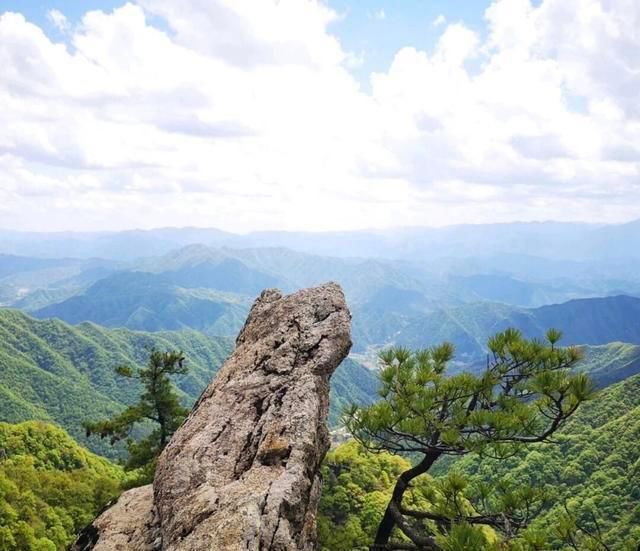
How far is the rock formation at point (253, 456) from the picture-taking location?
682 cm

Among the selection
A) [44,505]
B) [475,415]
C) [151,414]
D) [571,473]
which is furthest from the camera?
[571,473]

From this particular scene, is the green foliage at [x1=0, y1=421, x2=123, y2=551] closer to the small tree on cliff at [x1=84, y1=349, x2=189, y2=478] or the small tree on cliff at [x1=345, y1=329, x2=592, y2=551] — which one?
the small tree on cliff at [x1=84, y1=349, x2=189, y2=478]

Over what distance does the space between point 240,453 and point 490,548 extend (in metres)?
4.33

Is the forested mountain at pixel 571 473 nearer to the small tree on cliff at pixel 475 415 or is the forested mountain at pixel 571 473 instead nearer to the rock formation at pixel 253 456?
the rock formation at pixel 253 456

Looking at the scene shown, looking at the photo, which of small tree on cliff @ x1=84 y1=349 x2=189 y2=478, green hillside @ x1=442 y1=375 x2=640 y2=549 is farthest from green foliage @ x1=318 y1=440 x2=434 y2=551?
green hillside @ x1=442 y1=375 x2=640 y2=549

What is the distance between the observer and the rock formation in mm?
6820

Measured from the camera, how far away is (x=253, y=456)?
8359 millimetres

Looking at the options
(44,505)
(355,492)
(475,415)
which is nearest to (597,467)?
(355,492)

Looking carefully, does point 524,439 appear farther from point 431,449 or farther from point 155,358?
point 155,358

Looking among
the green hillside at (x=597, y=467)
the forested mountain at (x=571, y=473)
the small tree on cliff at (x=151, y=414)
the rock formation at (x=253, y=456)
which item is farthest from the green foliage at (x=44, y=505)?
the green hillside at (x=597, y=467)

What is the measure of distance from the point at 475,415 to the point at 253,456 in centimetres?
376

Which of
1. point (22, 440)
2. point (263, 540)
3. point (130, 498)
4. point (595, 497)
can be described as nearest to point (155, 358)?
point (130, 498)

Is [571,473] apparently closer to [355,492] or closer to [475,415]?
[355,492]

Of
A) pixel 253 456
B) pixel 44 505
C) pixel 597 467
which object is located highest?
pixel 253 456
